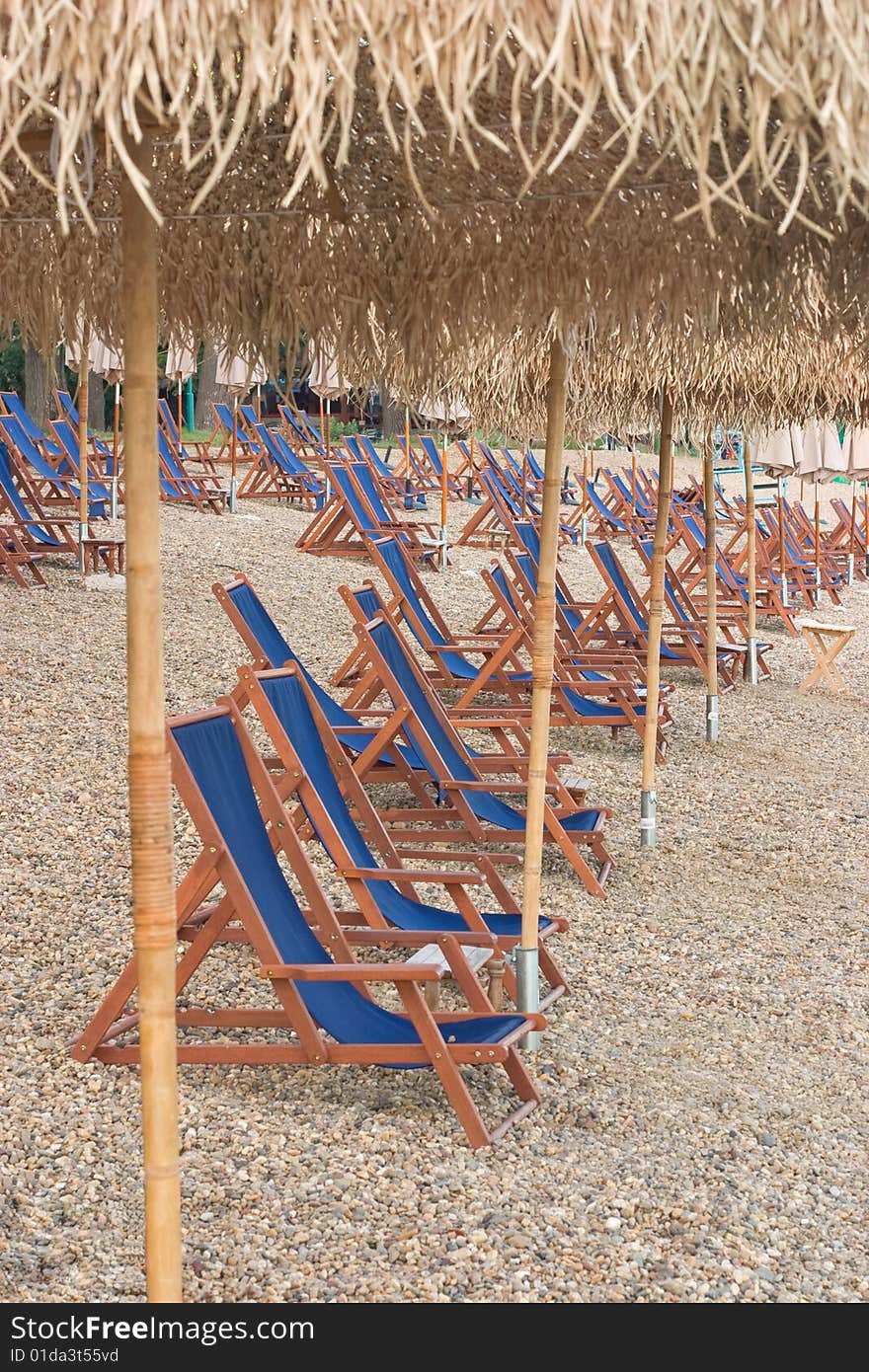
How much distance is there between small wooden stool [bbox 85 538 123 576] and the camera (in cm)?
1009

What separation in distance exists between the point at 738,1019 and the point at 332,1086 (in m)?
1.40

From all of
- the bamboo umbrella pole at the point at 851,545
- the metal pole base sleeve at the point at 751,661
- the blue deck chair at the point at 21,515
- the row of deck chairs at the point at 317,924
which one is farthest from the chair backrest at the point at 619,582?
the bamboo umbrella pole at the point at 851,545

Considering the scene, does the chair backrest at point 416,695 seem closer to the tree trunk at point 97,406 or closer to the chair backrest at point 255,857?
the chair backrest at point 255,857

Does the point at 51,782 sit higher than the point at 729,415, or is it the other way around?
the point at 729,415

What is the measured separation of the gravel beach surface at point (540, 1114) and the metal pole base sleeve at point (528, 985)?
0.05 meters

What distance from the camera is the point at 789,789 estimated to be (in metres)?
7.62

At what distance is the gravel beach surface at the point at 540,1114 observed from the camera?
9.23 feet

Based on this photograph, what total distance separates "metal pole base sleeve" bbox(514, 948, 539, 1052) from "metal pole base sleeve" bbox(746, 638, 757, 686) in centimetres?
711

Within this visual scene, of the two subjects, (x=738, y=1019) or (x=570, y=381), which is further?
(x=570, y=381)

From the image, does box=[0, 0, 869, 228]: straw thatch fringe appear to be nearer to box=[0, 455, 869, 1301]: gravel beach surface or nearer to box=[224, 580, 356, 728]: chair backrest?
box=[0, 455, 869, 1301]: gravel beach surface

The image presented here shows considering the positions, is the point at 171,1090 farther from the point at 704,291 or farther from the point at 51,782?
the point at 51,782

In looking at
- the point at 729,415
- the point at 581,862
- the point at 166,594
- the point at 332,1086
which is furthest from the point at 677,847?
the point at 166,594

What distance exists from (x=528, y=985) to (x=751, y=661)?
23.6ft

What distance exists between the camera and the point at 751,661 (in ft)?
35.5
